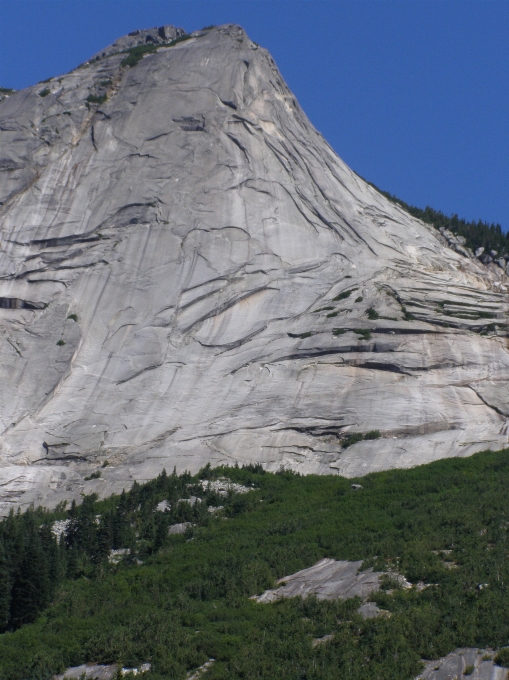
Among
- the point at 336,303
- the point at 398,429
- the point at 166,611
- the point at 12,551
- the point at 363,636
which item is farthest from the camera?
the point at 336,303

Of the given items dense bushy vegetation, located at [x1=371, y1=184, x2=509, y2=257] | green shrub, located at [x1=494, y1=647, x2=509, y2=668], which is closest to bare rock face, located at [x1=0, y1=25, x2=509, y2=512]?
dense bushy vegetation, located at [x1=371, y1=184, x2=509, y2=257]

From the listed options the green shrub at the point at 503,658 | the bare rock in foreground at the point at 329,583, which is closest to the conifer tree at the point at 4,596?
the bare rock in foreground at the point at 329,583

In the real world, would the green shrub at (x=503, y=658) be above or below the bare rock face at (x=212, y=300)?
below

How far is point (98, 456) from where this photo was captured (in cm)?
3669

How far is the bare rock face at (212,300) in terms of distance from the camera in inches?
1444

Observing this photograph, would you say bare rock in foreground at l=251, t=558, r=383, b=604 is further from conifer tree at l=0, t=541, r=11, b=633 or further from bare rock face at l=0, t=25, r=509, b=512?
bare rock face at l=0, t=25, r=509, b=512

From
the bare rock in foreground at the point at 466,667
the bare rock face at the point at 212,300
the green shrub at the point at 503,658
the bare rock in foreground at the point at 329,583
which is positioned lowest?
the bare rock in foreground at the point at 466,667

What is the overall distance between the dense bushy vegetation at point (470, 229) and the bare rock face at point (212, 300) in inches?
99.8

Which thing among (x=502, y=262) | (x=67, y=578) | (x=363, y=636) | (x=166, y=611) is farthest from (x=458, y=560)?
(x=502, y=262)

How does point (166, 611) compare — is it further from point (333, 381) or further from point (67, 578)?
point (333, 381)

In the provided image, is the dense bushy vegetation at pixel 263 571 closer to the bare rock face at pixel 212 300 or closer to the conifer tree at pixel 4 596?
the conifer tree at pixel 4 596

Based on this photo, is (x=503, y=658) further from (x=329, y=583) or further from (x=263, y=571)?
(x=263, y=571)

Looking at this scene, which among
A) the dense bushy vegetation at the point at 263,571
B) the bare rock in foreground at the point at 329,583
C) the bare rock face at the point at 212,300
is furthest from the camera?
the bare rock face at the point at 212,300

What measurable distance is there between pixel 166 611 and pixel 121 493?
11297 mm
